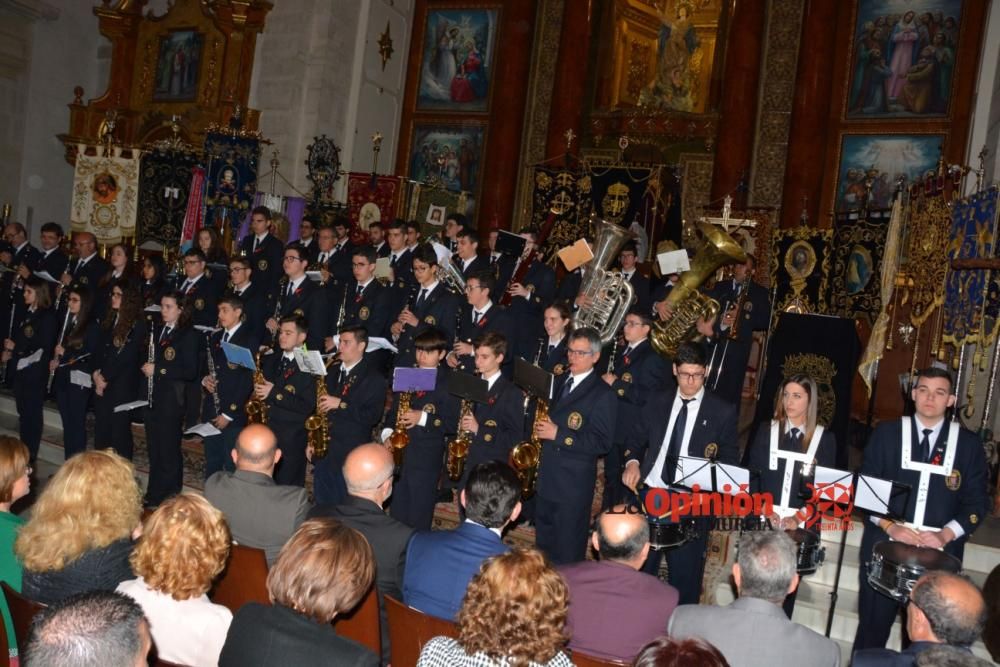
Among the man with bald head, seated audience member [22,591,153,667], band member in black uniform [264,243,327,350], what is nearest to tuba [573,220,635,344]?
band member in black uniform [264,243,327,350]

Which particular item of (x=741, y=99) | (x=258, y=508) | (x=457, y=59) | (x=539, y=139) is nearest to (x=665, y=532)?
(x=258, y=508)

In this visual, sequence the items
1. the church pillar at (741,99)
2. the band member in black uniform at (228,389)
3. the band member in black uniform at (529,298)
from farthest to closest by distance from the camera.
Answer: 1. the church pillar at (741,99)
2. the band member in black uniform at (529,298)
3. the band member in black uniform at (228,389)

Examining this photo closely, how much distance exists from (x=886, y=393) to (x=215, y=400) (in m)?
8.93

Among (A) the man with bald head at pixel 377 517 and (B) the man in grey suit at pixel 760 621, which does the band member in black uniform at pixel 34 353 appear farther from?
(B) the man in grey suit at pixel 760 621

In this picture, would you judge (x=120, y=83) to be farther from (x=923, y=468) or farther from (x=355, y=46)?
(x=923, y=468)

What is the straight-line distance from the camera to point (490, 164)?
1505cm

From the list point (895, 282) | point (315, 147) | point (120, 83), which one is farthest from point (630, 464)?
point (120, 83)

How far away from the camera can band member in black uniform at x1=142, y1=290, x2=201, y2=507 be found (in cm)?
778

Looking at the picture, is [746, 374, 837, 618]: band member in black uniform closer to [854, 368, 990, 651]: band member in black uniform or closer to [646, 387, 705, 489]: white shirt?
[854, 368, 990, 651]: band member in black uniform

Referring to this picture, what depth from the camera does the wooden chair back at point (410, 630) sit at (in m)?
3.25

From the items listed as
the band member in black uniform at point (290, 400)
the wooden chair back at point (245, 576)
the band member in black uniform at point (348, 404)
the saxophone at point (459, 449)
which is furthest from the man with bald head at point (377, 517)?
the band member in black uniform at point (290, 400)

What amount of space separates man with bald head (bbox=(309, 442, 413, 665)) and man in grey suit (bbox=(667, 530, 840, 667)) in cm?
122

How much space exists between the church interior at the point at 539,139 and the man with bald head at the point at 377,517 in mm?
3998

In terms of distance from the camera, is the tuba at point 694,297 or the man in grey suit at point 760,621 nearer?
the man in grey suit at point 760,621
